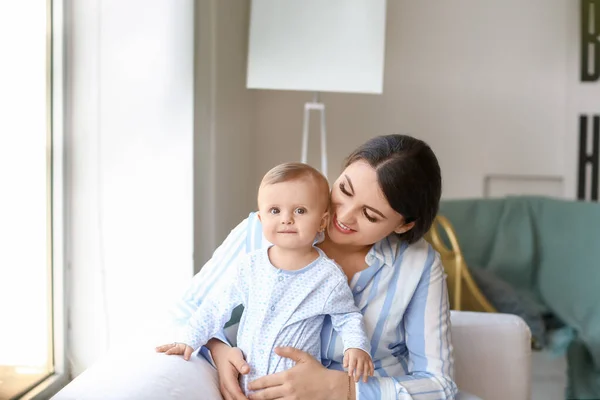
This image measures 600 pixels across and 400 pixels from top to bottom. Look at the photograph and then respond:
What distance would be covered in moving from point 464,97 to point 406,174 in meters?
2.12

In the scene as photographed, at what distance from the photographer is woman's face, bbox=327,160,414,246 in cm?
122

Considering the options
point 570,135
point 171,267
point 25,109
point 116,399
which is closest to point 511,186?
point 570,135

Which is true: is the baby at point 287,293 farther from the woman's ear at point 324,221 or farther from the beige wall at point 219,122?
the beige wall at point 219,122

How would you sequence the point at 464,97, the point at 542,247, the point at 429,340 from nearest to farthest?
the point at 429,340 → the point at 542,247 → the point at 464,97

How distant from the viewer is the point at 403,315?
1.32 m

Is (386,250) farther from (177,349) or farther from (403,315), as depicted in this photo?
(177,349)

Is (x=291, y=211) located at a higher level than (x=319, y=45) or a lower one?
lower

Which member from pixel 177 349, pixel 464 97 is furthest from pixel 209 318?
pixel 464 97

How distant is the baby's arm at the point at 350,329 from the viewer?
1.14 metres

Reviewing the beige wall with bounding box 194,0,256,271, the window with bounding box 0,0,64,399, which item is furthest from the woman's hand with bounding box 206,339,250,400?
the beige wall with bounding box 194,0,256,271

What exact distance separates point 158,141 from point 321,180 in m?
0.84

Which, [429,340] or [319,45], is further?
[319,45]

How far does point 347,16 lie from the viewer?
222cm

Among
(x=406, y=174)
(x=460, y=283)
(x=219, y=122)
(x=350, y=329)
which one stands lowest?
(x=460, y=283)
